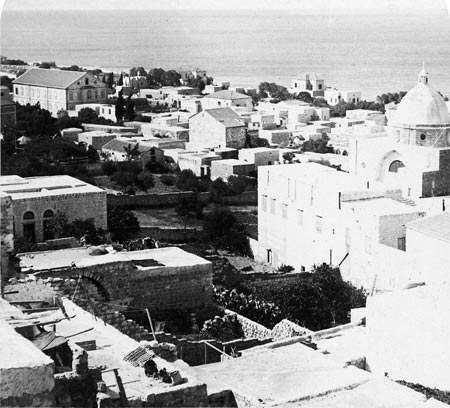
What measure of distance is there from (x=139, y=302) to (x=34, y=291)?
136cm

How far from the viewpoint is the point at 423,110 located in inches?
508

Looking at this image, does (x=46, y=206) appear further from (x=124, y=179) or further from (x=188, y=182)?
(x=188, y=182)

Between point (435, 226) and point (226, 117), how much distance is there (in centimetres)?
1272

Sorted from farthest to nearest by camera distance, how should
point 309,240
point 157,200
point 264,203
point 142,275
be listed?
point 157,200, point 264,203, point 309,240, point 142,275

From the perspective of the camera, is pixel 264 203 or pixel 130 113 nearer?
pixel 264 203

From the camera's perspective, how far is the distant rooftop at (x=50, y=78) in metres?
27.9

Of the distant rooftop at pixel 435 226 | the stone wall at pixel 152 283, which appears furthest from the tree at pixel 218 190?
the stone wall at pixel 152 283

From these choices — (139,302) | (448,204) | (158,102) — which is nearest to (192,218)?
(448,204)

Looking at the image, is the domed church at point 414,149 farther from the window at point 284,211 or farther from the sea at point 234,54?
the sea at point 234,54

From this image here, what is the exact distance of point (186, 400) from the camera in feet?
12.6

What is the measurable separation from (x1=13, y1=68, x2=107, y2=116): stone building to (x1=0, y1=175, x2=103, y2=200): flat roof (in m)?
15.1

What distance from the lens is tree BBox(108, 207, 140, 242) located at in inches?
463

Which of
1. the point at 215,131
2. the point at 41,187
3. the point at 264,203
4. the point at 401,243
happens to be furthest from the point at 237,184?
the point at 401,243

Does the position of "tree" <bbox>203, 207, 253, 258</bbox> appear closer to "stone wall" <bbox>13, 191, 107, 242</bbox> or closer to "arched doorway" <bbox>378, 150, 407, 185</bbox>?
"arched doorway" <bbox>378, 150, 407, 185</bbox>
